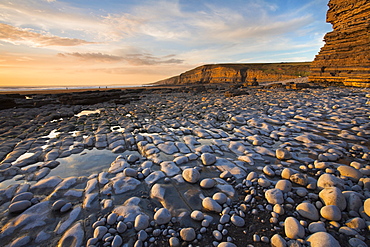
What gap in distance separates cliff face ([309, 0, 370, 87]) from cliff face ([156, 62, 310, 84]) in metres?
31.1

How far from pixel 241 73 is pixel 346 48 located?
165ft

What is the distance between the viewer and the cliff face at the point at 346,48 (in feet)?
51.0

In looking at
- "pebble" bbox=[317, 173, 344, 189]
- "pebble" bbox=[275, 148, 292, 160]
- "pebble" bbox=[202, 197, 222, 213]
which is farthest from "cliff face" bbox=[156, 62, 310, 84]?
"pebble" bbox=[202, 197, 222, 213]

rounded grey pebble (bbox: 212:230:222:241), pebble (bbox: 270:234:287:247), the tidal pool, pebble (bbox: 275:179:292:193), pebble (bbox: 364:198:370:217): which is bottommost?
the tidal pool

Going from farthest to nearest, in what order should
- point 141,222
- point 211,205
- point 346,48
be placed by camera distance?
point 346,48, point 211,205, point 141,222

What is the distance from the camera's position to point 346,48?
17500mm

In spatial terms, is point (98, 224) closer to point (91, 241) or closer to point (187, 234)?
point (91, 241)

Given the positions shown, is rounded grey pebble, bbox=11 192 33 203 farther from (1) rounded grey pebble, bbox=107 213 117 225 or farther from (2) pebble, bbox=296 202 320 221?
(2) pebble, bbox=296 202 320 221

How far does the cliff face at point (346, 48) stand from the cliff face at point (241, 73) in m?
31.1

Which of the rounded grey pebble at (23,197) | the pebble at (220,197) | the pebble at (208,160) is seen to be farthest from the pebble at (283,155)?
the rounded grey pebble at (23,197)

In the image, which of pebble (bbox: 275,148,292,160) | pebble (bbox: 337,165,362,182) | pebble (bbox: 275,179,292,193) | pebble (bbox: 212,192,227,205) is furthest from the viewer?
pebble (bbox: 275,148,292,160)

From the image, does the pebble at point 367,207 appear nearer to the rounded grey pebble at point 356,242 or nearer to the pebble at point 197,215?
the rounded grey pebble at point 356,242

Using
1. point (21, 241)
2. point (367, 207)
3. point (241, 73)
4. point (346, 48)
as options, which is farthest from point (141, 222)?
point (241, 73)

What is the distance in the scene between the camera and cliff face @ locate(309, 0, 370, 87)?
15.5 m
